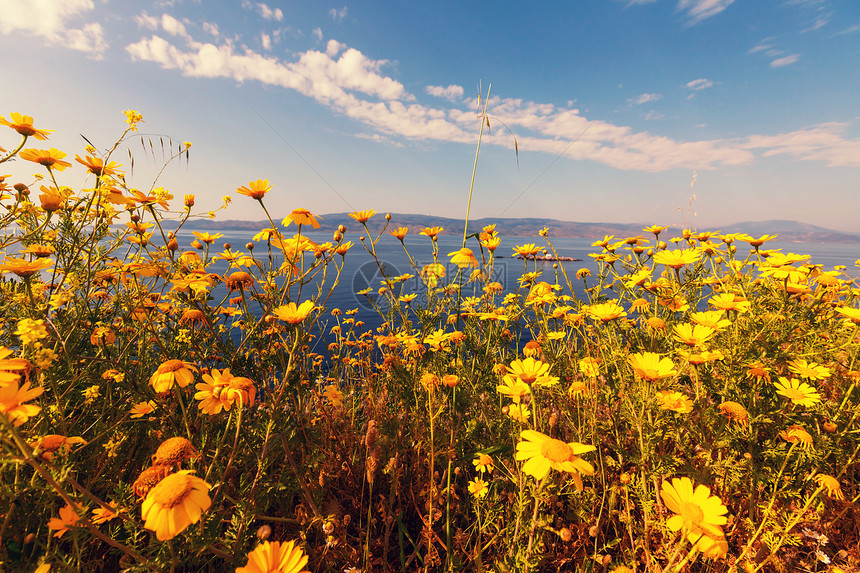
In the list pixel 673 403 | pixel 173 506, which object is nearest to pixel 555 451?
pixel 673 403

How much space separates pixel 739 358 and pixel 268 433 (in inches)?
94.6

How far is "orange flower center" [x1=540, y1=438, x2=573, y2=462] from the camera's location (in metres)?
1.12

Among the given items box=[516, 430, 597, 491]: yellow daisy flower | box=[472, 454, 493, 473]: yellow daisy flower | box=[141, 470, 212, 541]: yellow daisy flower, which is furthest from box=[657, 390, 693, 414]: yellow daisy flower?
box=[141, 470, 212, 541]: yellow daisy flower

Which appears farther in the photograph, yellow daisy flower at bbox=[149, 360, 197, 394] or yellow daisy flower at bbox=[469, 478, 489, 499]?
yellow daisy flower at bbox=[469, 478, 489, 499]

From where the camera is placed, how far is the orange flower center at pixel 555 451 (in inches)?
44.1

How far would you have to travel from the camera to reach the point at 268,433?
Result: 133cm

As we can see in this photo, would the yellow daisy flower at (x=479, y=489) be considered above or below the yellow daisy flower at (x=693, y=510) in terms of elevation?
below

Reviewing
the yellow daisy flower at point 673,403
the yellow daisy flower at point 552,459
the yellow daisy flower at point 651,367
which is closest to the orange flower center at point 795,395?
the yellow daisy flower at point 673,403

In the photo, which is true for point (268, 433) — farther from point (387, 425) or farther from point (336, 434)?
point (336, 434)

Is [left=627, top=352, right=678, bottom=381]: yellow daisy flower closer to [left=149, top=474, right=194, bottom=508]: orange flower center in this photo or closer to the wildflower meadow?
the wildflower meadow

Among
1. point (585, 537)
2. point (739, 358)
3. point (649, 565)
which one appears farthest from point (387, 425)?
point (739, 358)

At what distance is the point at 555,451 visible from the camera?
1128 mm

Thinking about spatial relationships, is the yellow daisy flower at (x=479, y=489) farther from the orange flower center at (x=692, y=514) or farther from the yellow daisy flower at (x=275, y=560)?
the yellow daisy flower at (x=275, y=560)

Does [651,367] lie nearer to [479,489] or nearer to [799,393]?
[799,393]
